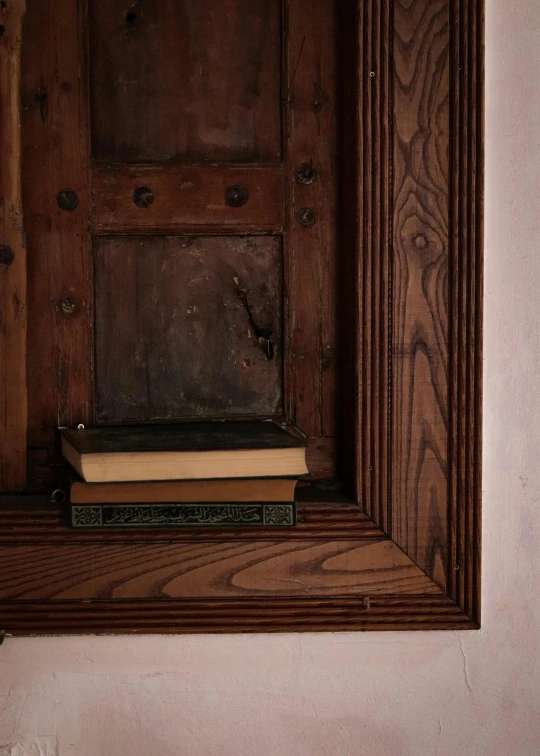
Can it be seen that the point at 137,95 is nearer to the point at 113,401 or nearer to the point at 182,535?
the point at 113,401

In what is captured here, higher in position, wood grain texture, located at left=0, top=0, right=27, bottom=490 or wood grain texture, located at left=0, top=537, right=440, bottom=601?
wood grain texture, located at left=0, top=0, right=27, bottom=490

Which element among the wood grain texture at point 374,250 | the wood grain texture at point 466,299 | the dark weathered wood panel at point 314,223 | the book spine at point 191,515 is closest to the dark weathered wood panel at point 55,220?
the book spine at point 191,515

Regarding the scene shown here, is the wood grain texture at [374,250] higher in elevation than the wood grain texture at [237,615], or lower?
higher

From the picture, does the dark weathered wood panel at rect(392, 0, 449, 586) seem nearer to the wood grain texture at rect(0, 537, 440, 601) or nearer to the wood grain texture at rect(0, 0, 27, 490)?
the wood grain texture at rect(0, 537, 440, 601)

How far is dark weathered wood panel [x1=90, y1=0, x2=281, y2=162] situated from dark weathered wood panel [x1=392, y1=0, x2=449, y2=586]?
211 mm

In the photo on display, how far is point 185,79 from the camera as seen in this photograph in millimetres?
1202

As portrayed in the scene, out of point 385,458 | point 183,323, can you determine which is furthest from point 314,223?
point 385,458

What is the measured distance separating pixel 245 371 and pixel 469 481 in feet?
1.25

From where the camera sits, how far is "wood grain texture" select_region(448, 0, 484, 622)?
3.70 feet

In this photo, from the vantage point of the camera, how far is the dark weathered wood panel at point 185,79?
119 centimetres

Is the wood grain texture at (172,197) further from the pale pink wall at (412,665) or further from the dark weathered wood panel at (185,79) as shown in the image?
the pale pink wall at (412,665)

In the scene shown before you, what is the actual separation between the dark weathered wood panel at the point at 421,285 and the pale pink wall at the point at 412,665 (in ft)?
0.24

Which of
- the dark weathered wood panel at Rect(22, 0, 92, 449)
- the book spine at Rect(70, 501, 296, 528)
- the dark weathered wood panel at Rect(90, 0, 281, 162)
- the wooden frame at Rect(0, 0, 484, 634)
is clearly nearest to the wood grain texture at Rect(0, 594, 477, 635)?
the wooden frame at Rect(0, 0, 484, 634)

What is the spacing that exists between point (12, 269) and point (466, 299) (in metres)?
0.68
